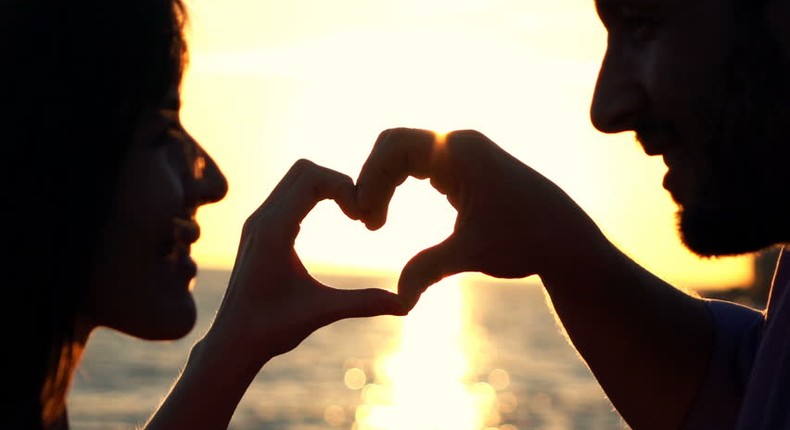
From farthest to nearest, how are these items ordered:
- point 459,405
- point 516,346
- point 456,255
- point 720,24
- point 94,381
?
1. point 516,346
2. point 459,405
3. point 94,381
4. point 720,24
5. point 456,255

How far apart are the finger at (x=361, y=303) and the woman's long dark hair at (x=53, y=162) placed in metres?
0.58

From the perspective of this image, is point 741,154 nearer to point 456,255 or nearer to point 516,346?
point 456,255

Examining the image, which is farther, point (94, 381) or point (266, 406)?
point (94, 381)

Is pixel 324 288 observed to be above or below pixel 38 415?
above

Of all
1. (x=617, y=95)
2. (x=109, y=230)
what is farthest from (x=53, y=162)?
(x=617, y=95)

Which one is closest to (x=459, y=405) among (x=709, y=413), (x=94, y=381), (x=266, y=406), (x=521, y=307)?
(x=266, y=406)

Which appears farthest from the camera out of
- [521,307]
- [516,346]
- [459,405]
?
[521,307]

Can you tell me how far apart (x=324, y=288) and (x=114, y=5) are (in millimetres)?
846

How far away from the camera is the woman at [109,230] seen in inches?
110

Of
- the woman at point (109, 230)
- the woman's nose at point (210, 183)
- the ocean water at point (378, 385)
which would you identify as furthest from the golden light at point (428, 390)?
the woman at point (109, 230)

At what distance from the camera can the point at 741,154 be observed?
2.98 meters

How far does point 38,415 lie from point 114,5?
990 mm

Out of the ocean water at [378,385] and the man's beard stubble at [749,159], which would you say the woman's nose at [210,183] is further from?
the ocean water at [378,385]

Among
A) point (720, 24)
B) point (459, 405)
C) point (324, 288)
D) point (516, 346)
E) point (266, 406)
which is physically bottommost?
point (324, 288)
